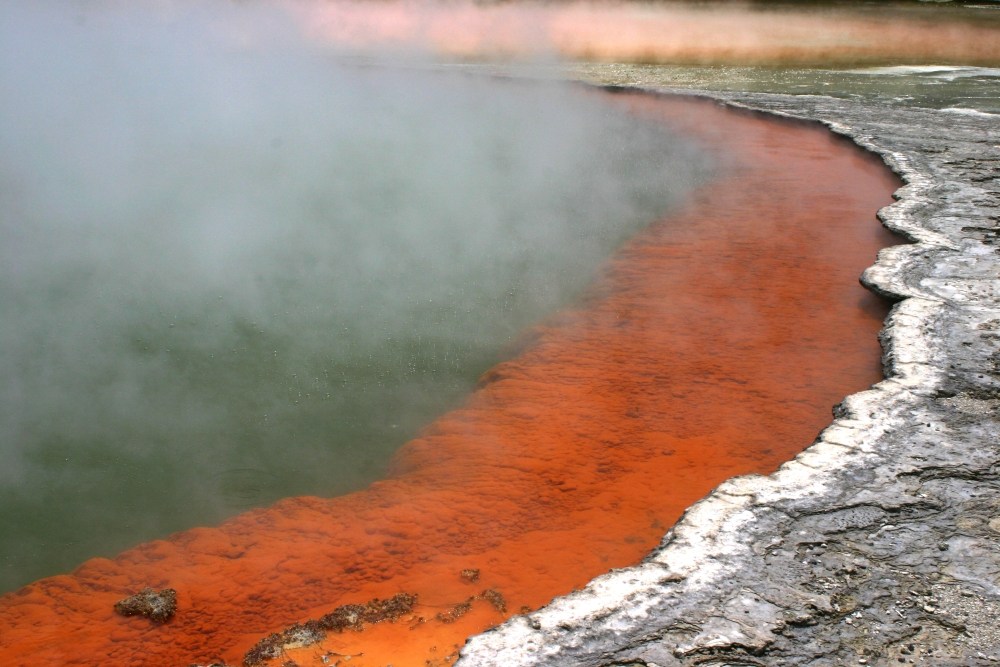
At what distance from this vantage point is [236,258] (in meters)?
4.38

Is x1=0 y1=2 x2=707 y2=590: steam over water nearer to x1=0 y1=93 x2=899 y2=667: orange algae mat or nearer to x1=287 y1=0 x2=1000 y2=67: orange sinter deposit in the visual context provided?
x1=0 y1=93 x2=899 y2=667: orange algae mat

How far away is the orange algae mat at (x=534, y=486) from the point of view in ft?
6.78

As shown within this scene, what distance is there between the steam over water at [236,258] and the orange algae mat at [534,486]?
189 mm

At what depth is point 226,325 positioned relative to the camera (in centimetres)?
364

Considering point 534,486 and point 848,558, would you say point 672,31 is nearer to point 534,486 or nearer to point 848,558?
point 534,486

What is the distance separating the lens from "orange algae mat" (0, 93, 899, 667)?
2.07m

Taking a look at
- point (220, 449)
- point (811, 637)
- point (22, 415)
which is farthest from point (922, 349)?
point (22, 415)

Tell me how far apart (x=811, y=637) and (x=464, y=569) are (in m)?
0.87

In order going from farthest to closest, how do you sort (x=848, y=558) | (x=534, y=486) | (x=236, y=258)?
(x=236, y=258) < (x=534, y=486) < (x=848, y=558)

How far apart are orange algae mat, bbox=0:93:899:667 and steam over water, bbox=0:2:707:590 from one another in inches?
7.4

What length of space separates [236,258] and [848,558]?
337cm

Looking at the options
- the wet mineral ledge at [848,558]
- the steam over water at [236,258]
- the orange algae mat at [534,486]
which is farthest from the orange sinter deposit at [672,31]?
the wet mineral ledge at [848,558]

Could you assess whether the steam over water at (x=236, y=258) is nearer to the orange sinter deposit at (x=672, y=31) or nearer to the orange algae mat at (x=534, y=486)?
the orange algae mat at (x=534, y=486)

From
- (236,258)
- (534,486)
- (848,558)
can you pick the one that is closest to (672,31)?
(236,258)
